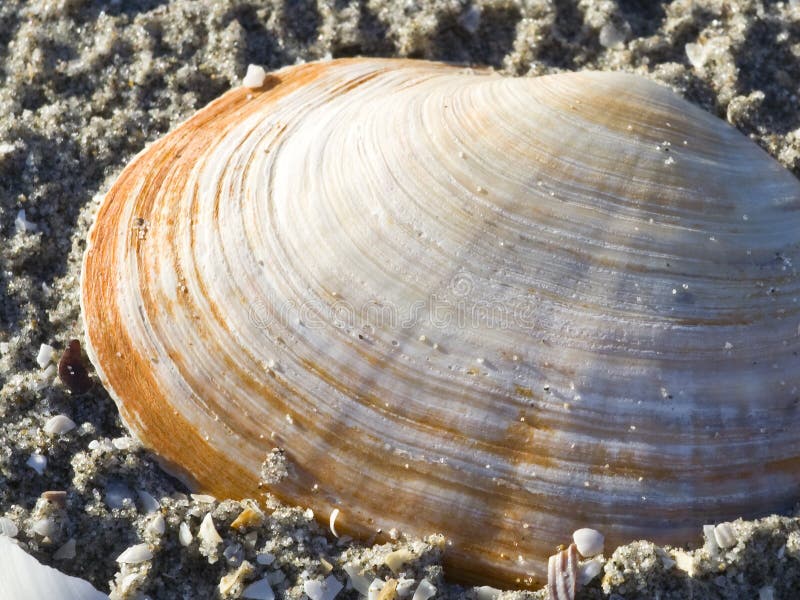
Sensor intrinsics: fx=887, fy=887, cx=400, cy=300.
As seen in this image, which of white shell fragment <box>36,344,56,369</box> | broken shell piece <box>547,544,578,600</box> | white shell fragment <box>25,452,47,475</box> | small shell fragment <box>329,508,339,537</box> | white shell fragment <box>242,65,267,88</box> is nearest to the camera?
broken shell piece <box>547,544,578,600</box>

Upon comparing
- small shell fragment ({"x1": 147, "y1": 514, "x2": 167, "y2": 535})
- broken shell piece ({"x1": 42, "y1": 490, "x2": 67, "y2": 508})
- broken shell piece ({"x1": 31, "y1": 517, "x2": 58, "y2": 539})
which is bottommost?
broken shell piece ({"x1": 31, "y1": 517, "x2": 58, "y2": 539})

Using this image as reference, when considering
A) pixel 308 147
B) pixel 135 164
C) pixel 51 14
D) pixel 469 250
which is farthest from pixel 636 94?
pixel 51 14

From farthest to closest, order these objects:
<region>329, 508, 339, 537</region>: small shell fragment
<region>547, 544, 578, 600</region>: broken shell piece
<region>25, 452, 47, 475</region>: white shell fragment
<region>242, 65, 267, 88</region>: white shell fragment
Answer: <region>242, 65, 267, 88</region>: white shell fragment < <region>25, 452, 47, 475</region>: white shell fragment < <region>329, 508, 339, 537</region>: small shell fragment < <region>547, 544, 578, 600</region>: broken shell piece

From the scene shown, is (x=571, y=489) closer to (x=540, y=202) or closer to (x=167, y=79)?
(x=540, y=202)

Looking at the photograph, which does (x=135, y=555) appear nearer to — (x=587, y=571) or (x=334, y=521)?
(x=334, y=521)

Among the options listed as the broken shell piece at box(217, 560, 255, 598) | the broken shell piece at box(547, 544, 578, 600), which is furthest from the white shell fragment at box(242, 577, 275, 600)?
the broken shell piece at box(547, 544, 578, 600)

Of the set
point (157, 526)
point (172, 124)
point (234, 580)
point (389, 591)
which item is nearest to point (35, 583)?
point (157, 526)

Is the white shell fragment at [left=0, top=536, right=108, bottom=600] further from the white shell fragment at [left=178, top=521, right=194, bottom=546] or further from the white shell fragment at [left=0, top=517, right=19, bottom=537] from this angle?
the white shell fragment at [left=178, top=521, right=194, bottom=546]
